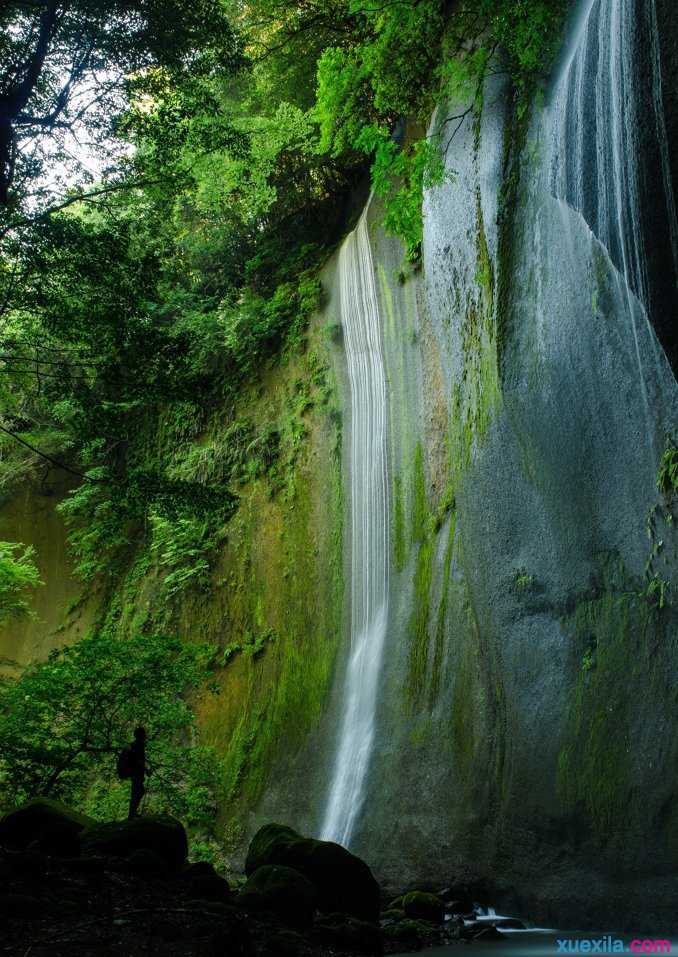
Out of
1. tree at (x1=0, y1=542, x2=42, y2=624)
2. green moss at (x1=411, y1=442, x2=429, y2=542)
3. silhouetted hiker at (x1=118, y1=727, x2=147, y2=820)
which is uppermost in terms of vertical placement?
green moss at (x1=411, y1=442, x2=429, y2=542)

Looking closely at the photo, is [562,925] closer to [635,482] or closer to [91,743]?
[635,482]

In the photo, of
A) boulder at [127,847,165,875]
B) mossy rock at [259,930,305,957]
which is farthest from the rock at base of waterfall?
boulder at [127,847,165,875]

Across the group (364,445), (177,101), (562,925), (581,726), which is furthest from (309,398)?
(562,925)

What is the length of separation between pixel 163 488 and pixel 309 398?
732cm

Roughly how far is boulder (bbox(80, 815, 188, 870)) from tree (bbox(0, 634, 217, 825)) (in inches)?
53.9

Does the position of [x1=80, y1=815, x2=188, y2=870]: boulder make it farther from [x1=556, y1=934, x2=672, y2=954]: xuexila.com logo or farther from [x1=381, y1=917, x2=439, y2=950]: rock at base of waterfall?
[x1=556, y1=934, x2=672, y2=954]: xuexila.com logo

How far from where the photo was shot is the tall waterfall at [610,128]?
5.97 m

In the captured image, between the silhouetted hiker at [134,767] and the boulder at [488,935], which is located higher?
the silhouetted hiker at [134,767]

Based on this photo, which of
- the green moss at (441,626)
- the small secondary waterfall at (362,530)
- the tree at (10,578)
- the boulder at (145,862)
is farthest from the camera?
the tree at (10,578)

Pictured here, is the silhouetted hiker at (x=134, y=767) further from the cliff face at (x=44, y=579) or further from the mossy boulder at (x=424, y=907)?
the cliff face at (x=44, y=579)

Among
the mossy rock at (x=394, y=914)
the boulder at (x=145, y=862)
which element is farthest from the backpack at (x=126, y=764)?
the mossy rock at (x=394, y=914)

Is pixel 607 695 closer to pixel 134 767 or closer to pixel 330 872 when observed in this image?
pixel 330 872

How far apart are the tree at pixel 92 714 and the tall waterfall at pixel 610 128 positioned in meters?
6.13

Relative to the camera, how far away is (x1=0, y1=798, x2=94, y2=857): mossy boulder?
5.89m
